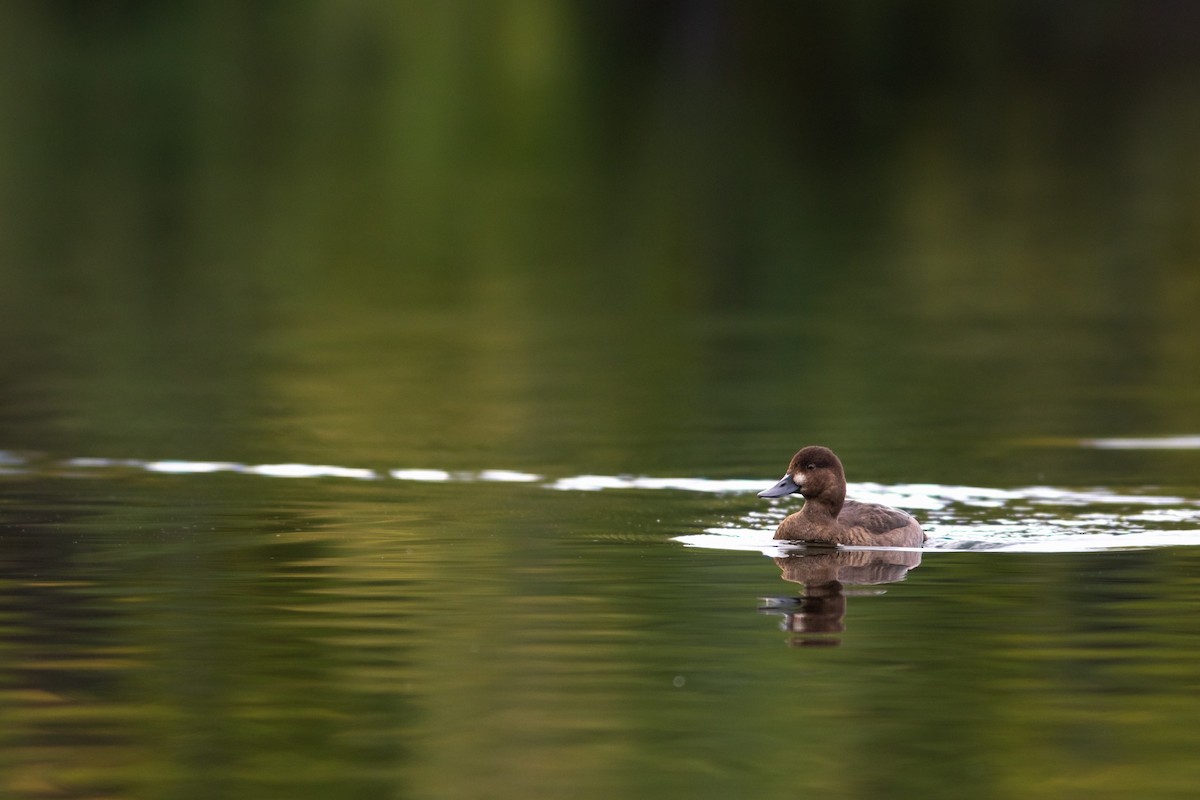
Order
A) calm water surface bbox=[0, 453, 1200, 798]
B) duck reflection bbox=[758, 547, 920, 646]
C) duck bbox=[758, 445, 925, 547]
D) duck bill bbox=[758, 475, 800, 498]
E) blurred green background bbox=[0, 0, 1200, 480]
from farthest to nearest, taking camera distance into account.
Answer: blurred green background bbox=[0, 0, 1200, 480] → duck bill bbox=[758, 475, 800, 498] → duck bbox=[758, 445, 925, 547] → duck reflection bbox=[758, 547, 920, 646] → calm water surface bbox=[0, 453, 1200, 798]

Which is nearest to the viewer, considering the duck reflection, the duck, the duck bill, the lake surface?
the lake surface

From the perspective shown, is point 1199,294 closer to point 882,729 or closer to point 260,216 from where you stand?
point 260,216

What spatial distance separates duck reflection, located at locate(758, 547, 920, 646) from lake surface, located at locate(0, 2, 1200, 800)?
0.14 feet

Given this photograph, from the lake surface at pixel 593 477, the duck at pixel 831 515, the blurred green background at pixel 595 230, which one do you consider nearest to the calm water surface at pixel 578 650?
the lake surface at pixel 593 477

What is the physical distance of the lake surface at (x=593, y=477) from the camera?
29.0ft

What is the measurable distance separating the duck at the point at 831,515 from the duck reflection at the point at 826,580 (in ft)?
0.31

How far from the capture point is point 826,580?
40.0ft

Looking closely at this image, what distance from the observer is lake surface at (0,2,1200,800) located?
8.84 metres

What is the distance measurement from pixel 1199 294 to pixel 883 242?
8.21 meters

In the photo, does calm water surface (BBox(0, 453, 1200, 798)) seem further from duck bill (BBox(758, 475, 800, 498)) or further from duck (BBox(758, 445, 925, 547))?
duck bill (BBox(758, 475, 800, 498))

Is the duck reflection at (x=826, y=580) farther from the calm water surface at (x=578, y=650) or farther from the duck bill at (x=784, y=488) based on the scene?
the duck bill at (x=784, y=488)

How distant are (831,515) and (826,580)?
3.91 ft

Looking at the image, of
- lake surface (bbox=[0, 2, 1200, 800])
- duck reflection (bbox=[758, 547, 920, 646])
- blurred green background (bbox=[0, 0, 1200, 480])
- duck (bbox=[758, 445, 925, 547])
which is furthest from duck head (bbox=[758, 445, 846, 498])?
blurred green background (bbox=[0, 0, 1200, 480])

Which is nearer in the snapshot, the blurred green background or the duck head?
the duck head
